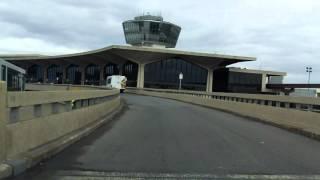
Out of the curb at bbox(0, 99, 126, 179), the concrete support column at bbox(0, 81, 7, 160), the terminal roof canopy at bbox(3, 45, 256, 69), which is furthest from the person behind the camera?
the terminal roof canopy at bbox(3, 45, 256, 69)

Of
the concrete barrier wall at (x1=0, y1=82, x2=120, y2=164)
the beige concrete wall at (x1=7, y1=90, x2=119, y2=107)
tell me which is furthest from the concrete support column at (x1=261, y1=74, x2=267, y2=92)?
the beige concrete wall at (x1=7, y1=90, x2=119, y2=107)

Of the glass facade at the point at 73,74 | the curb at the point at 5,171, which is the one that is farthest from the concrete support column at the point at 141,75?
the curb at the point at 5,171

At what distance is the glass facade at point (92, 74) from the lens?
12744 cm

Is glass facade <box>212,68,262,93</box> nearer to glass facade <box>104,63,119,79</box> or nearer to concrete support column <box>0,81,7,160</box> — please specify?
glass facade <box>104,63,119,79</box>

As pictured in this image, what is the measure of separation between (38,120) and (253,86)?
4437 inches

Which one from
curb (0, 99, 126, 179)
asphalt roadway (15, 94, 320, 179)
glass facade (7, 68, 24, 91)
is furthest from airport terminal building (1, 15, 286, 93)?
curb (0, 99, 126, 179)

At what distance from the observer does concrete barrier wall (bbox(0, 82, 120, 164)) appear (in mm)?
8680

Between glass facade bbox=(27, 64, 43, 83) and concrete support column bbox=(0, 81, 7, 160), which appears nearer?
concrete support column bbox=(0, 81, 7, 160)

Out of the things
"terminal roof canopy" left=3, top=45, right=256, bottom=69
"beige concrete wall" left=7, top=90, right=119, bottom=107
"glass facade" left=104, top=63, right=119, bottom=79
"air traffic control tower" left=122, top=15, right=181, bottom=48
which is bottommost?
"beige concrete wall" left=7, top=90, right=119, bottom=107

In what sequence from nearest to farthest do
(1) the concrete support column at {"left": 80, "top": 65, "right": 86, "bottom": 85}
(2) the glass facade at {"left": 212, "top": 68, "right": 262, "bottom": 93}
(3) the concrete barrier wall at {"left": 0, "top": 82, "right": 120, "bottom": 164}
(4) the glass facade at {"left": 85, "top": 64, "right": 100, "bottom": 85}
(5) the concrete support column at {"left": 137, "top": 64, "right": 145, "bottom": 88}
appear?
(3) the concrete barrier wall at {"left": 0, "top": 82, "right": 120, "bottom": 164}, (5) the concrete support column at {"left": 137, "top": 64, "right": 145, "bottom": 88}, (2) the glass facade at {"left": 212, "top": 68, "right": 262, "bottom": 93}, (4) the glass facade at {"left": 85, "top": 64, "right": 100, "bottom": 85}, (1) the concrete support column at {"left": 80, "top": 65, "right": 86, "bottom": 85}

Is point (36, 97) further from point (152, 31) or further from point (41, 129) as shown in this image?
point (152, 31)

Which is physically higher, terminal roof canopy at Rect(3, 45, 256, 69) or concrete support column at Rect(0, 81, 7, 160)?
terminal roof canopy at Rect(3, 45, 256, 69)

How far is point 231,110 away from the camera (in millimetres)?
31312

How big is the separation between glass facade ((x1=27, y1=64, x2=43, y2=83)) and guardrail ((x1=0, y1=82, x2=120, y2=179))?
14477cm
